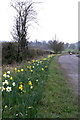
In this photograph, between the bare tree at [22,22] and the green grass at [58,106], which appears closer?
the green grass at [58,106]

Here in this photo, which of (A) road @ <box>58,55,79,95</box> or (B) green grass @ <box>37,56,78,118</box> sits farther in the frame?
(A) road @ <box>58,55,79,95</box>

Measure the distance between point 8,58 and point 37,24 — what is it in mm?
4623

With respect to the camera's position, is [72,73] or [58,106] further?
[72,73]

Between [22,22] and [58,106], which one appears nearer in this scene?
[58,106]

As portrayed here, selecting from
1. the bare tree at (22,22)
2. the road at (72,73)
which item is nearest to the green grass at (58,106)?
the road at (72,73)

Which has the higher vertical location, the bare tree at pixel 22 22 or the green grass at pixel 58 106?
the bare tree at pixel 22 22

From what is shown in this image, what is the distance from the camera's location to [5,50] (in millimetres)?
9461

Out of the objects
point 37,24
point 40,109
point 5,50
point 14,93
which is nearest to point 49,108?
point 40,109

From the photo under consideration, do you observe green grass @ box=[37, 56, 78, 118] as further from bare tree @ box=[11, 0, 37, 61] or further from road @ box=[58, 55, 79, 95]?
bare tree @ box=[11, 0, 37, 61]

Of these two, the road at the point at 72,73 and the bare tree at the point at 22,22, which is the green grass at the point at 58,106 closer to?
the road at the point at 72,73

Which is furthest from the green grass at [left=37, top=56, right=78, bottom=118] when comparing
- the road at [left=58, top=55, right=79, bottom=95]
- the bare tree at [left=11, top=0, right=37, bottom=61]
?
the bare tree at [left=11, top=0, right=37, bottom=61]

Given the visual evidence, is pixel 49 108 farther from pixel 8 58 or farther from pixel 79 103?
pixel 8 58

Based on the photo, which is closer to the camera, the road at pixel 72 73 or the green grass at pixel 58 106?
the green grass at pixel 58 106

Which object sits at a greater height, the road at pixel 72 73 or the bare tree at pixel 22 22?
the bare tree at pixel 22 22
